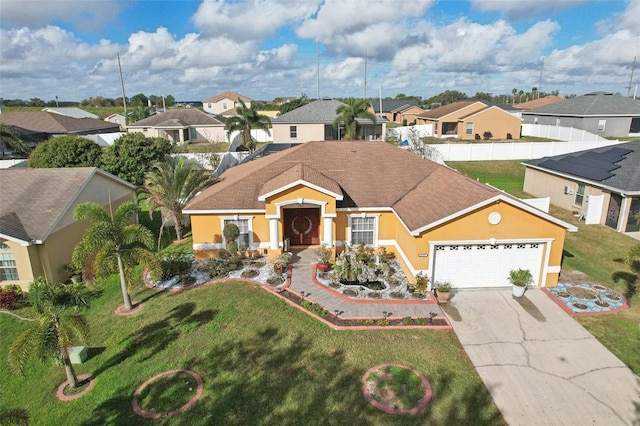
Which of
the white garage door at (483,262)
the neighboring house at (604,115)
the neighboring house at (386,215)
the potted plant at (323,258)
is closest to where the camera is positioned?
the neighboring house at (386,215)

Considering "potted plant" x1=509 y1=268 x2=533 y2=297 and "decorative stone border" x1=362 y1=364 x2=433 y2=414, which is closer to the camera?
"decorative stone border" x1=362 y1=364 x2=433 y2=414

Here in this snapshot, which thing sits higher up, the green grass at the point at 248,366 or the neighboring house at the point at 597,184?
the neighboring house at the point at 597,184

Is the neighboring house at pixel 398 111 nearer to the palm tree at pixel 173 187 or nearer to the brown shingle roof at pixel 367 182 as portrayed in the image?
the brown shingle roof at pixel 367 182

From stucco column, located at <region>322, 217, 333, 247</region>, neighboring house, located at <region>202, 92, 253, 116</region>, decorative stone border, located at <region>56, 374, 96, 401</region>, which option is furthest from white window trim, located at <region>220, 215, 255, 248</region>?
neighboring house, located at <region>202, 92, 253, 116</region>

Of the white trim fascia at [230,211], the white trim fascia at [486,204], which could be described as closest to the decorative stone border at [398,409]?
the white trim fascia at [486,204]

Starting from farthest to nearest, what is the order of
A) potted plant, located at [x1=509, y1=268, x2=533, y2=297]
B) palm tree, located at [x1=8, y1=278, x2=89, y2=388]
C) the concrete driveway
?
potted plant, located at [x1=509, y1=268, x2=533, y2=297] → the concrete driveway → palm tree, located at [x1=8, y1=278, x2=89, y2=388]

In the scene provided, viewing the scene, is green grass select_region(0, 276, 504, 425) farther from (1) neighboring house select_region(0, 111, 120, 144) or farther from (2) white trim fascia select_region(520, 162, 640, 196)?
(1) neighboring house select_region(0, 111, 120, 144)
